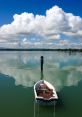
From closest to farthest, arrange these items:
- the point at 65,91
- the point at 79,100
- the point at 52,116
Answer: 1. the point at 52,116
2. the point at 79,100
3. the point at 65,91

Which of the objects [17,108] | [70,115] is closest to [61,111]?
[70,115]

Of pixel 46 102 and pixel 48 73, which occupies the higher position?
pixel 46 102

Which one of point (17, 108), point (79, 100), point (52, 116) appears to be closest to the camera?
point (52, 116)

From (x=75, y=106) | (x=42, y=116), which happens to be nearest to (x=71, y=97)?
(x=75, y=106)

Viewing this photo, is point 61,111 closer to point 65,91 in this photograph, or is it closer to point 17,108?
point 17,108

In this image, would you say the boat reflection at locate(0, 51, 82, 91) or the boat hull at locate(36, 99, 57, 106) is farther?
the boat reflection at locate(0, 51, 82, 91)

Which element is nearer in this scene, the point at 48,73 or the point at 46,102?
the point at 46,102

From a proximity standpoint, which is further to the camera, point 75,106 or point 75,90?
point 75,90

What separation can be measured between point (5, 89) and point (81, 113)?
540 inches

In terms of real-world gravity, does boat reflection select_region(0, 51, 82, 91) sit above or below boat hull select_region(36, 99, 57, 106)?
below

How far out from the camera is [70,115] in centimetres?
2325

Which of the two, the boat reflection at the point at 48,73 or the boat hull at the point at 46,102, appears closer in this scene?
the boat hull at the point at 46,102

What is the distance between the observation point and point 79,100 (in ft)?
93.1

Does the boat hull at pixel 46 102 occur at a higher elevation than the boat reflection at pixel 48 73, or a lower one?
higher
